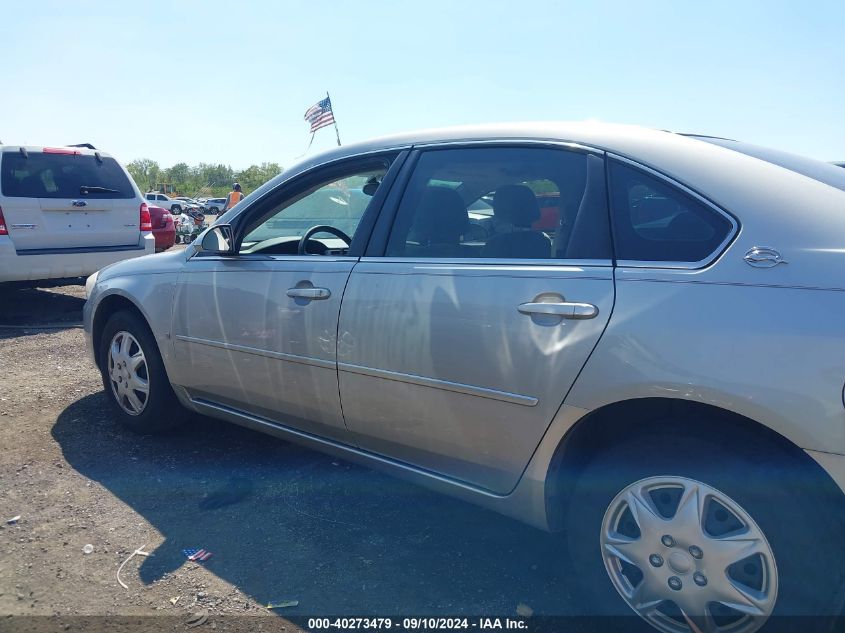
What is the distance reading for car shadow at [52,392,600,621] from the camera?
8.60 feet

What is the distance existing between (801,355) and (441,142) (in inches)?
63.9

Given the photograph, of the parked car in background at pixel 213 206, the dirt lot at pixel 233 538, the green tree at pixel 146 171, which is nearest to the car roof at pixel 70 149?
the dirt lot at pixel 233 538

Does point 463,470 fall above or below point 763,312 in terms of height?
below

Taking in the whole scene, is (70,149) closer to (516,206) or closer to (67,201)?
(67,201)

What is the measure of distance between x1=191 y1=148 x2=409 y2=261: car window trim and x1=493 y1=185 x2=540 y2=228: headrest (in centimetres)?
45

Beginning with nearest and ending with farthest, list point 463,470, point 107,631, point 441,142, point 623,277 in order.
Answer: point 623,277, point 107,631, point 463,470, point 441,142

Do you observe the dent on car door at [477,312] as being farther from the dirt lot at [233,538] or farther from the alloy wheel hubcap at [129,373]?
the alloy wheel hubcap at [129,373]

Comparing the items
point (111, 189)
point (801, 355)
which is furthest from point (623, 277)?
point (111, 189)

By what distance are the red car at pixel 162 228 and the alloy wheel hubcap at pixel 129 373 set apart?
6.40 m

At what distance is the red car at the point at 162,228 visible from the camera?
33.2ft

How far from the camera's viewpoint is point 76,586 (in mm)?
2664

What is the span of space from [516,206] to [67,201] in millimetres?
6065

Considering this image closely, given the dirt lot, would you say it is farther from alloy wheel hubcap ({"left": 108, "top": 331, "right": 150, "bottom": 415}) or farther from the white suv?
the white suv

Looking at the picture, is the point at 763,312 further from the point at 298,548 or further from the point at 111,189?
the point at 111,189
